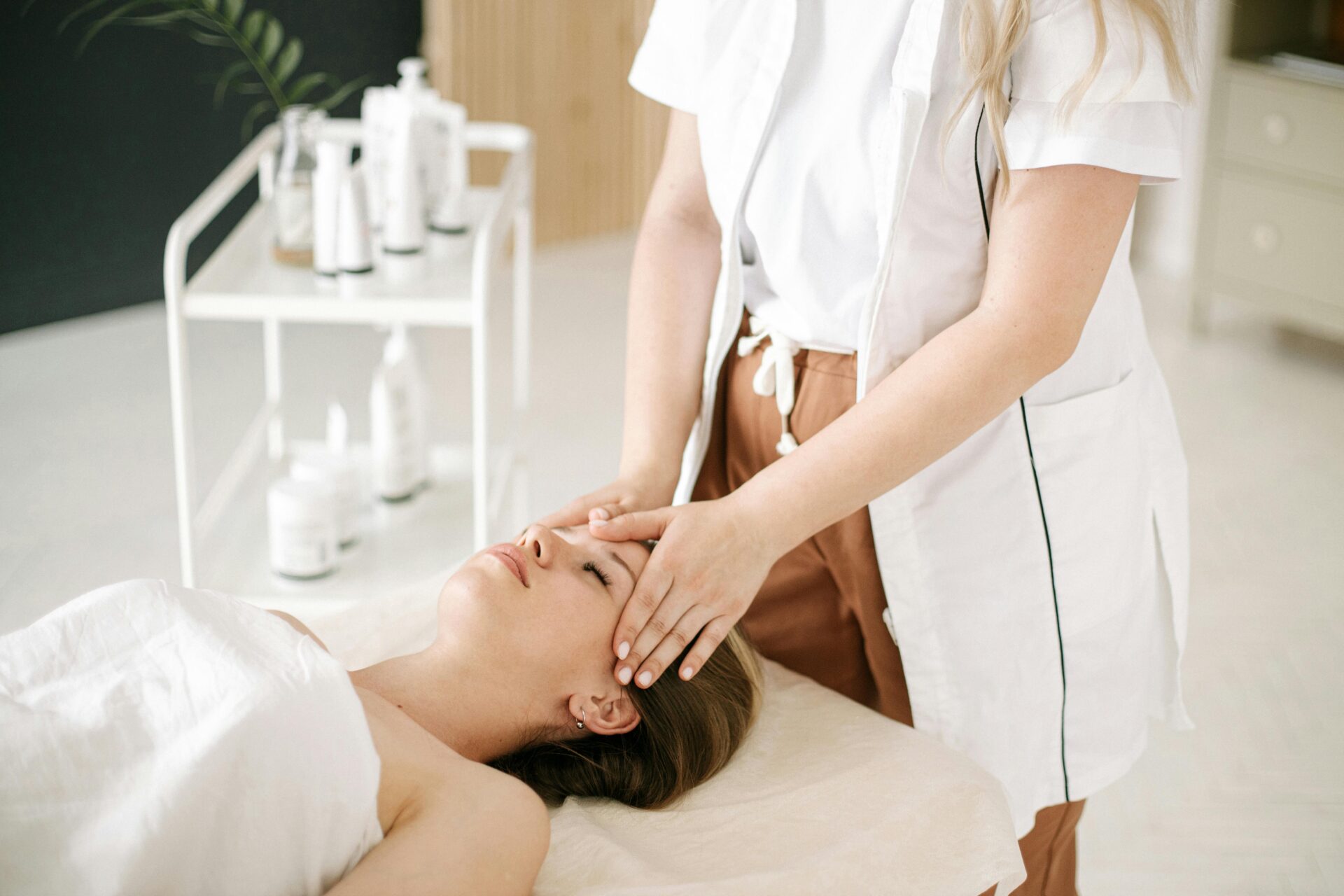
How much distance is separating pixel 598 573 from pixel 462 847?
0.36 m

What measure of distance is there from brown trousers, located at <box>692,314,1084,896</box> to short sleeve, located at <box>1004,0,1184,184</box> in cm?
30

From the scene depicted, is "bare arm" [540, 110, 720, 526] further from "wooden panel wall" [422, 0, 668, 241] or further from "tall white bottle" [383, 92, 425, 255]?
"wooden panel wall" [422, 0, 668, 241]

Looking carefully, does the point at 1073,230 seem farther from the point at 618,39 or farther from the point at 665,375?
the point at 618,39

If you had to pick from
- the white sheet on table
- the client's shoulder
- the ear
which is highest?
the client's shoulder

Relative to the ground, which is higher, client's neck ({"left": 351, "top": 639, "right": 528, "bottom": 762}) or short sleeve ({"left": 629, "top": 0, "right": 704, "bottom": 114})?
short sleeve ({"left": 629, "top": 0, "right": 704, "bottom": 114})

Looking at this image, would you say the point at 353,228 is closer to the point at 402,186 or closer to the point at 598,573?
A: the point at 402,186

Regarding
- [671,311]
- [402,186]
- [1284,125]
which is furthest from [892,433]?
[1284,125]

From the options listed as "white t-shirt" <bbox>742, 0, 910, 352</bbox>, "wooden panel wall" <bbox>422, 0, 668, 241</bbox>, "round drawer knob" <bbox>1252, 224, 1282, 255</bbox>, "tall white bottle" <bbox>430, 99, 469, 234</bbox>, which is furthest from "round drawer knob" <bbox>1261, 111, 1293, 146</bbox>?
"white t-shirt" <bbox>742, 0, 910, 352</bbox>

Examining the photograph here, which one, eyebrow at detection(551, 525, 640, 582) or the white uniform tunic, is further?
eyebrow at detection(551, 525, 640, 582)

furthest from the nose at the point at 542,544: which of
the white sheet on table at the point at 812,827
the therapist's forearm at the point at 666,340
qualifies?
the white sheet on table at the point at 812,827

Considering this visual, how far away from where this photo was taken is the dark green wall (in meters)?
3.48

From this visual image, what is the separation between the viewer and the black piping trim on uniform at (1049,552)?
107 cm

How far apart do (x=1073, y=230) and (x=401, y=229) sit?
54.4 inches

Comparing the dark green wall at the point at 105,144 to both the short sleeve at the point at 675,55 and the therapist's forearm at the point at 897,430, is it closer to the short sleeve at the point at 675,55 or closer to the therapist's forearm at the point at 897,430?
the short sleeve at the point at 675,55
